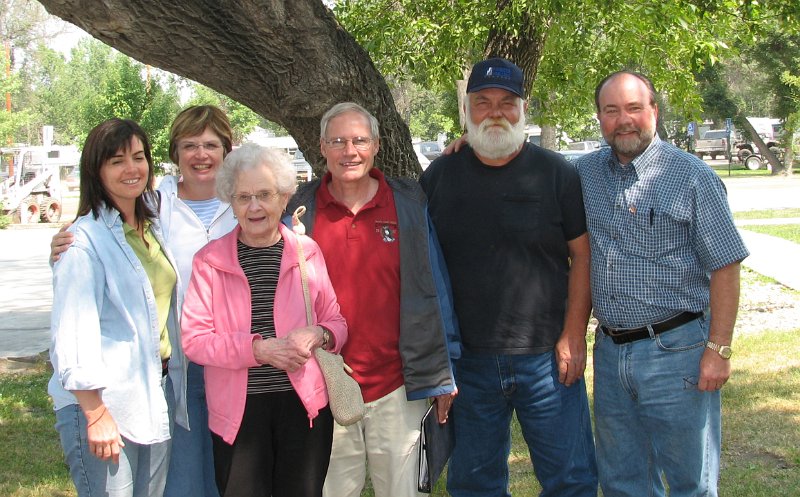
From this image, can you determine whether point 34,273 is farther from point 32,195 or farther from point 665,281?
point 665,281

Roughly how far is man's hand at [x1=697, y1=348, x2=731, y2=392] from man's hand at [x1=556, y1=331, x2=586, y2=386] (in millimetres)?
498

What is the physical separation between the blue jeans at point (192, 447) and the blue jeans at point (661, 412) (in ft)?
5.51

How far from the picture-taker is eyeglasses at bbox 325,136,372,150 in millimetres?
3246

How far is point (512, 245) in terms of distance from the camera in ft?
11.1

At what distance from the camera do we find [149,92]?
945 inches

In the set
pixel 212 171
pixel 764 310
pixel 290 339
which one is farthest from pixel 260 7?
pixel 764 310

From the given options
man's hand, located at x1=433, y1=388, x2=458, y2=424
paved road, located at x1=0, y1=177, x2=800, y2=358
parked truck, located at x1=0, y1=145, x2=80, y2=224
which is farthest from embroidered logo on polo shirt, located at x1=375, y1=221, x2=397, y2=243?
parked truck, located at x1=0, y1=145, x2=80, y2=224

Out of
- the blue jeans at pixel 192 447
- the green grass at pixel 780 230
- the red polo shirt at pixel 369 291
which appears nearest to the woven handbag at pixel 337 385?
the red polo shirt at pixel 369 291

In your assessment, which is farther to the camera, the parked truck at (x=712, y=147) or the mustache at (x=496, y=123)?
the parked truck at (x=712, y=147)

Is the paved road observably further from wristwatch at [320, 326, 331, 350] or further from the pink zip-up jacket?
wristwatch at [320, 326, 331, 350]

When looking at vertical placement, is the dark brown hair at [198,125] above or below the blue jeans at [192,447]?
above

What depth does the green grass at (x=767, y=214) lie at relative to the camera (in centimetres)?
1770

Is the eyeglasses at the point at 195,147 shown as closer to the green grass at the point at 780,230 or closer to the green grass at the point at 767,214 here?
the green grass at the point at 780,230

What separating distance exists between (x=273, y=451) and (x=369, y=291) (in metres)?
0.72
